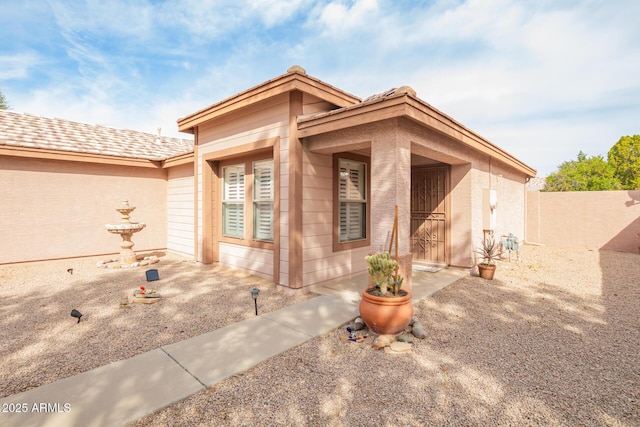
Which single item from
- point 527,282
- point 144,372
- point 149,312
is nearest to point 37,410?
point 144,372

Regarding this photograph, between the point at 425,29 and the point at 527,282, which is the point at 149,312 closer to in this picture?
the point at 527,282

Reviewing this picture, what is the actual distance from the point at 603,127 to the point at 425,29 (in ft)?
88.3

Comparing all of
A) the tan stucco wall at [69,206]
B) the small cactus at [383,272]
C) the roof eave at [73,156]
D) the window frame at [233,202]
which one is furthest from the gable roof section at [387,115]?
the tan stucco wall at [69,206]

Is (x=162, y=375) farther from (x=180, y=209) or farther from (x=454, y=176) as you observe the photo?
(x=180, y=209)

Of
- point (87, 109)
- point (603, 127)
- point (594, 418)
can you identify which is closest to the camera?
point (594, 418)

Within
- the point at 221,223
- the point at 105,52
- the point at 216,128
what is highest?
the point at 105,52

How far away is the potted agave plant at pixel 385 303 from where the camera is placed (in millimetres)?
3479

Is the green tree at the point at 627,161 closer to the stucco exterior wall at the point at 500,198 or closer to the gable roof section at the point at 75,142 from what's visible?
the stucco exterior wall at the point at 500,198

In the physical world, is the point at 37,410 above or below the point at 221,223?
below

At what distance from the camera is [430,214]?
771 centimetres

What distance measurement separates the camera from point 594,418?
2.17 m

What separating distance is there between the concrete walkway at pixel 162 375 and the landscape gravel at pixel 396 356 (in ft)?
0.55

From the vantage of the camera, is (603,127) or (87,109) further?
(603,127)

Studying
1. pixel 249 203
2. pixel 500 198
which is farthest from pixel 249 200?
pixel 500 198
